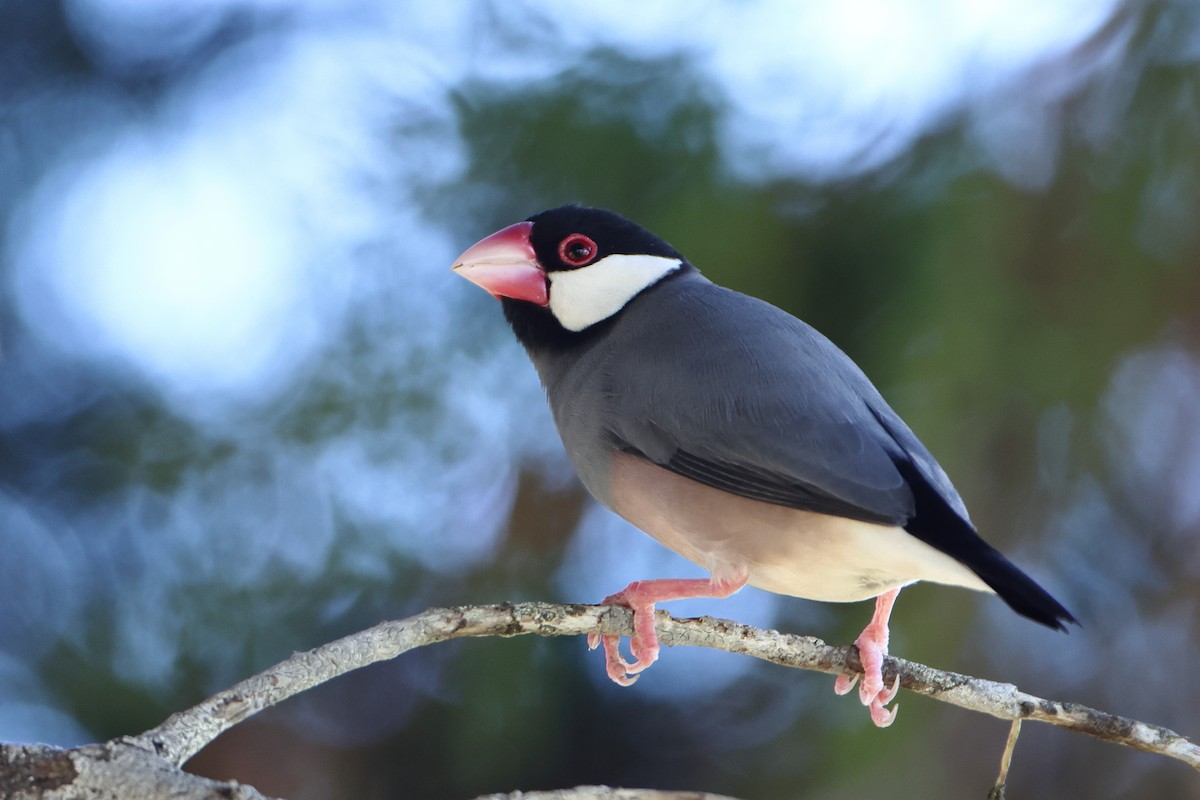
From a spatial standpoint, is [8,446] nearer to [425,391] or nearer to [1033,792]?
[425,391]

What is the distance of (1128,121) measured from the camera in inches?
179

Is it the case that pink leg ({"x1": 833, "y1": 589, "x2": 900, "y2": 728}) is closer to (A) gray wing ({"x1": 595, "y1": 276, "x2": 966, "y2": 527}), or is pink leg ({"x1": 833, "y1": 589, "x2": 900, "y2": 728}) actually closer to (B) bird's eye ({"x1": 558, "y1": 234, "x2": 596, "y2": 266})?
(A) gray wing ({"x1": 595, "y1": 276, "x2": 966, "y2": 527})

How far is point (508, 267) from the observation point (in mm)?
3125

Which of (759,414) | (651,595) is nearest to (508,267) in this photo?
(759,414)

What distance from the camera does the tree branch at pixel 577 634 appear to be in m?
1.77

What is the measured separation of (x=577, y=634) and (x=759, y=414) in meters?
0.63

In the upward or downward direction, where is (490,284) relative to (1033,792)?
upward

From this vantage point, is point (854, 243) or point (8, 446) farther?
point (854, 243)

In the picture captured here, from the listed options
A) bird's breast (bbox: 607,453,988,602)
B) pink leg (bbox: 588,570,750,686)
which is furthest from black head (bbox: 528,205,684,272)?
pink leg (bbox: 588,570,750,686)

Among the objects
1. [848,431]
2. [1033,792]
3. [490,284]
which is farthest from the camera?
[1033,792]

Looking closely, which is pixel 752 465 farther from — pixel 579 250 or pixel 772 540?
pixel 579 250

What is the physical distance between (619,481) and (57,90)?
9.13 feet

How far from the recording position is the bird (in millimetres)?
2365

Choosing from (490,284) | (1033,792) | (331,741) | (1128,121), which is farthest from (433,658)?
(1128,121)
